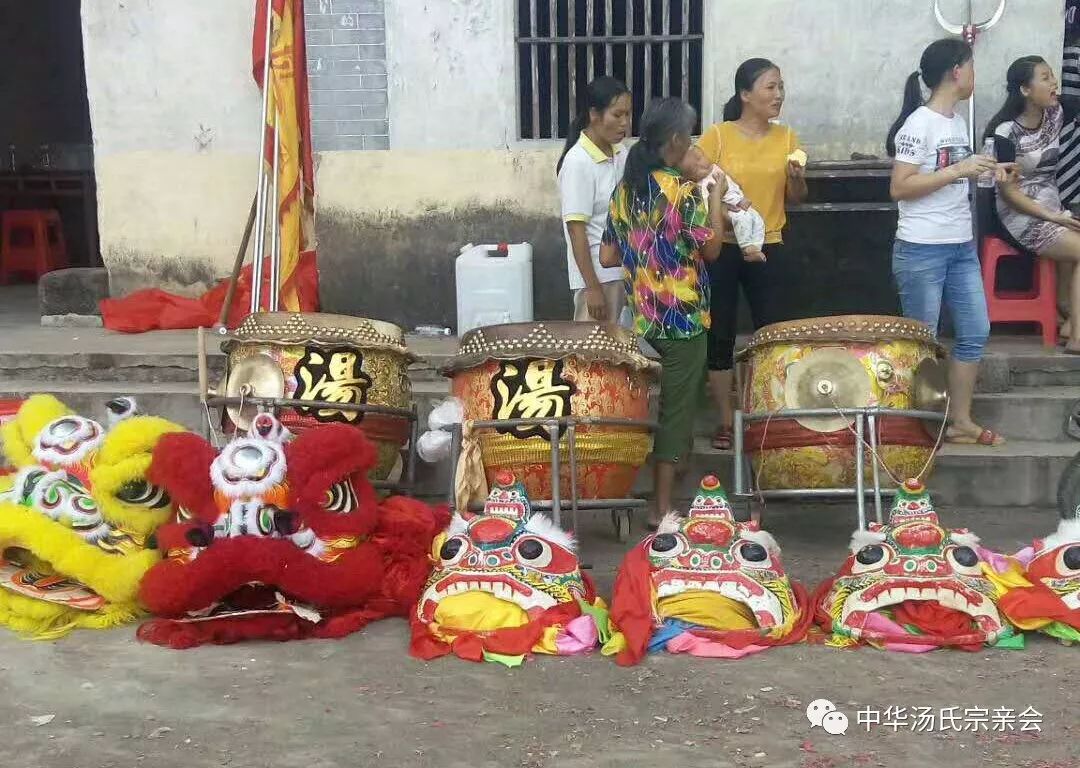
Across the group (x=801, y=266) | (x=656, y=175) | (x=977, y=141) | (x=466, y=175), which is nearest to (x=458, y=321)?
(x=466, y=175)

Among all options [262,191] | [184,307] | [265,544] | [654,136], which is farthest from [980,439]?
[184,307]

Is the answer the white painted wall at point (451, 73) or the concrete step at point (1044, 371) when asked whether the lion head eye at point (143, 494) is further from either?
the concrete step at point (1044, 371)

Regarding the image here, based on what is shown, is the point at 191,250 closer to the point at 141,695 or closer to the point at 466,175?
the point at 466,175

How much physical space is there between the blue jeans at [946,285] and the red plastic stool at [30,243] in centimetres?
892

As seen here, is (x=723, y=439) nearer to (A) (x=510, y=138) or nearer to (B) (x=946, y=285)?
(B) (x=946, y=285)

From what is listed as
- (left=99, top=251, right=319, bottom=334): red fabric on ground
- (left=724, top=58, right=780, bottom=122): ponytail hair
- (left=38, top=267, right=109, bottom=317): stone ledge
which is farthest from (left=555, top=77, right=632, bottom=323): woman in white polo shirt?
(left=38, top=267, right=109, bottom=317): stone ledge

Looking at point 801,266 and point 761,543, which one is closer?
point 761,543

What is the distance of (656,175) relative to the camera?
178 inches

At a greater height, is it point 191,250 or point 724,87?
point 724,87

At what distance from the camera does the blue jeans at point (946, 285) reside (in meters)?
5.08

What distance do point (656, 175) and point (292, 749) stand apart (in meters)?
2.44

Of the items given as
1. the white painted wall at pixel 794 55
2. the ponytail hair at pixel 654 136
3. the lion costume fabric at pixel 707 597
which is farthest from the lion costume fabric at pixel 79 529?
the white painted wall at pixel 794 55

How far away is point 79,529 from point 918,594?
267 centimetres

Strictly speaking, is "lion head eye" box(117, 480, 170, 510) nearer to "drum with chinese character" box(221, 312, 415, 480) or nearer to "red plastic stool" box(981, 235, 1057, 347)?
"drum with chinese character" box(221, 312, 415, 480)
